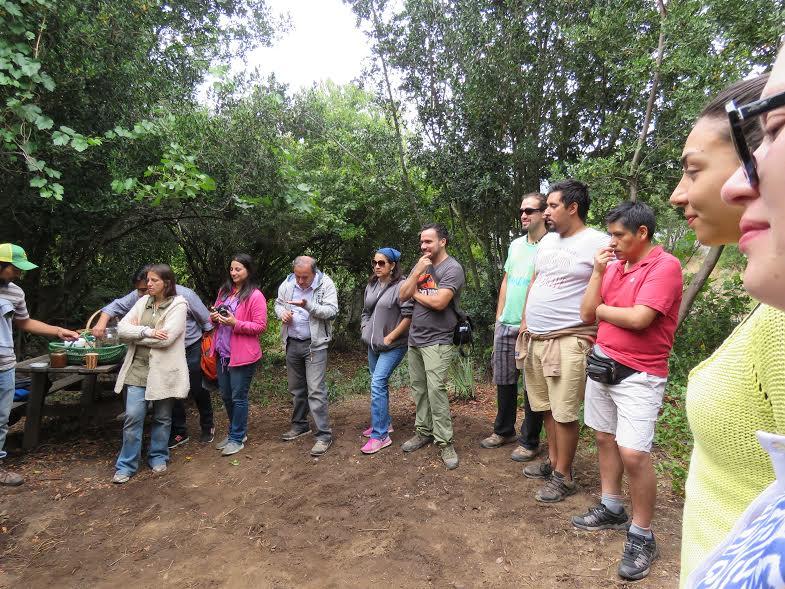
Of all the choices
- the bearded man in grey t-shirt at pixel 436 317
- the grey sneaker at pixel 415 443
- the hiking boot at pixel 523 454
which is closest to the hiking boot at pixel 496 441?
the hiking boot at pixel 523 454

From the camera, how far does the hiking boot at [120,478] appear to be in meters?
3.94

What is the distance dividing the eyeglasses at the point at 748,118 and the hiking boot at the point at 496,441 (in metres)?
3.94

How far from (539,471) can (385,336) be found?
1752mm

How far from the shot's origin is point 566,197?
3.15 metres

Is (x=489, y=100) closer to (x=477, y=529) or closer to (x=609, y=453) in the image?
(x=609, y=453)

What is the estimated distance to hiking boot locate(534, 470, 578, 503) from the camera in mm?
3246

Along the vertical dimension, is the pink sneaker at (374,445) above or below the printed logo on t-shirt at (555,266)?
below

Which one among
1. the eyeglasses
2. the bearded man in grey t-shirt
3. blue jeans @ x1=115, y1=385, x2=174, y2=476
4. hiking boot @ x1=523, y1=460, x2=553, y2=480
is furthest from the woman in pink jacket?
the eyeglasses

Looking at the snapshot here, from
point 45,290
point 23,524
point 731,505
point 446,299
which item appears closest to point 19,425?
point 45,290

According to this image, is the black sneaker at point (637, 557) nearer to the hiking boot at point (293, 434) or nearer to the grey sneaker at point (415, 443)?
the grey sneaker at point (415, 443)

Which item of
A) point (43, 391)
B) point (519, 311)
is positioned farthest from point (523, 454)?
point (43, 391)

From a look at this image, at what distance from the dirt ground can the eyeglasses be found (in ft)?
8.57

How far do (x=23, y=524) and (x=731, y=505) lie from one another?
14.5 feet

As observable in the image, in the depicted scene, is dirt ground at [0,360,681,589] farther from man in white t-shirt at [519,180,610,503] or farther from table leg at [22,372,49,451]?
man in white t-shirt at [519,180,610,503]
